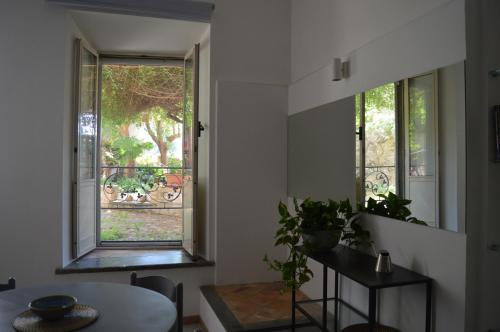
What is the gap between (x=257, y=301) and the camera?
328 centimetres

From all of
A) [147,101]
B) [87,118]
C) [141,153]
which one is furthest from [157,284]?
[147,101]

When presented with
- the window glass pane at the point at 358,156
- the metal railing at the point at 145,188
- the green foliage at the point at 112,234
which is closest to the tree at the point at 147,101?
the metal railing at the point at 145,188

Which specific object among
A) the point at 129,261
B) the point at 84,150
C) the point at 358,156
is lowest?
the point at 129,261

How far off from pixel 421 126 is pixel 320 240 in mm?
966

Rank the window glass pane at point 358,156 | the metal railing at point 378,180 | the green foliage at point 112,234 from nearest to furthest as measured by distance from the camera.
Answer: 1. the metal railing at point 378,180
2. the window glass pane at point 358,156
3. the green foliage at point 112,234

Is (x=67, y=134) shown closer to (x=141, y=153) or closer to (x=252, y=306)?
(x=141, y=153)

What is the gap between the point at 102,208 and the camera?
4.68 metres

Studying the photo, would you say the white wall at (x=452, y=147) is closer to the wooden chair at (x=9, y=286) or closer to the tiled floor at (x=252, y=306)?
the tiled floor at (x=252, y=306)

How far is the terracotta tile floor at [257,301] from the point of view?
2.96 m

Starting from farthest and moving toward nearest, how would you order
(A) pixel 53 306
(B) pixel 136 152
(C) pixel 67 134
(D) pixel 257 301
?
(B) pixel 136 152
(C) pixel 67 134
(D) pixel 257 301
(A) pixel 53 306

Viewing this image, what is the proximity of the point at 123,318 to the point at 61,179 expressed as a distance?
2.19 meters

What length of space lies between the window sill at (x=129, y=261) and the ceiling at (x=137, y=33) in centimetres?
228

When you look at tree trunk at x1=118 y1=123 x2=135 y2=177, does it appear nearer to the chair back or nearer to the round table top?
the chair back

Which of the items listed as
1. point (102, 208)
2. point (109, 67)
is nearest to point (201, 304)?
point (102, 208)
